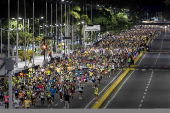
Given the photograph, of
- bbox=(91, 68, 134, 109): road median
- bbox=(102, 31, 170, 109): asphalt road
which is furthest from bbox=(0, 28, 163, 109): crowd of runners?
bbox=(102, 31, 170, 109): asphalt road

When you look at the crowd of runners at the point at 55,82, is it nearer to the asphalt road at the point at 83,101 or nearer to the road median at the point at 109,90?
the asphalt road at the point at 83,101

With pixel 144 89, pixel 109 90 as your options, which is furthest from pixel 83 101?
pixel 144 89

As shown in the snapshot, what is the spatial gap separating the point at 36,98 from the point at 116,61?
24.1m

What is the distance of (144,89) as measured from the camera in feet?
135

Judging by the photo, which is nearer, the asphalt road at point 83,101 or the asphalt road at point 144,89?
the asphalt road at point 83,101

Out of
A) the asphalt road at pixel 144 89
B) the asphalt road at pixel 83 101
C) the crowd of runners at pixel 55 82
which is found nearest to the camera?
the crowd of runners at pixel 55 82

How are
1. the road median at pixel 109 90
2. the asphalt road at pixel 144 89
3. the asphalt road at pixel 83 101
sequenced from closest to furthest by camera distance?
the asphalt road at pixel 83 101 → the road median at pixel 109 90 → the asphalt road at pixel 144 89

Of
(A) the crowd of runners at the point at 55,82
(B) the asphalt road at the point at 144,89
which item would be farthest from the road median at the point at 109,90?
(A) the crowd of runners at the point at 55,82

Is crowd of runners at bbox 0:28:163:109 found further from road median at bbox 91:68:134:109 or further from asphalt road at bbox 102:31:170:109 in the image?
asphalt road at bbox 102:31:170:109

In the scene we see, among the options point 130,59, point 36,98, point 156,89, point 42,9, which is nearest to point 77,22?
point 42,9

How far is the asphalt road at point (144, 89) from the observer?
110 ft

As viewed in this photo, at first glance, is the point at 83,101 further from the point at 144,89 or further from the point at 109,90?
the point at 144,89

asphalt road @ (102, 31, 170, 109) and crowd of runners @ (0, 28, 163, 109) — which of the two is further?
asphalt road @ (102, 31, 170, 109)

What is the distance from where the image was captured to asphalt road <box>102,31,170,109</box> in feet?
110
